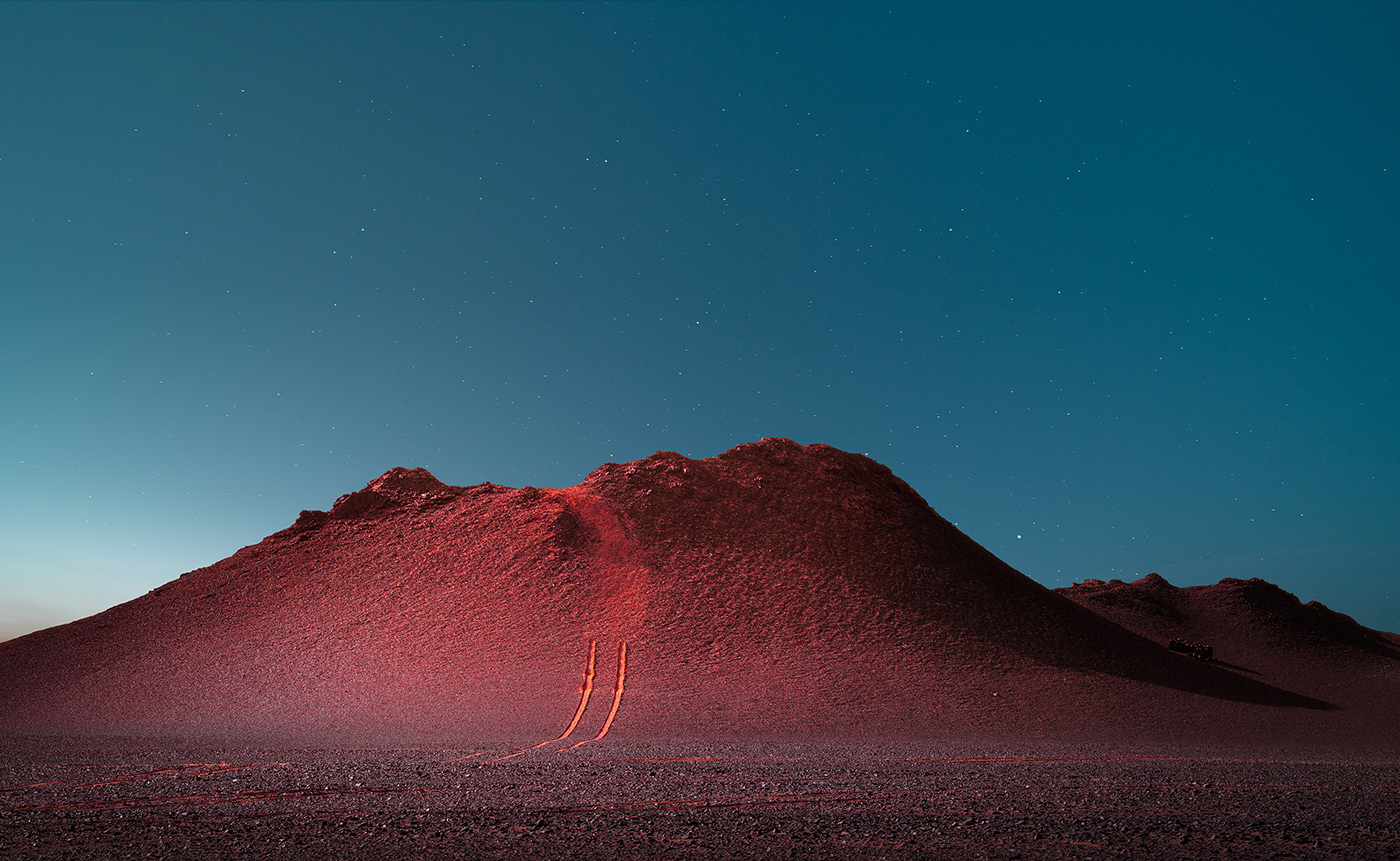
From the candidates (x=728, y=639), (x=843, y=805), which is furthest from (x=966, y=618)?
(x=843, y=805)

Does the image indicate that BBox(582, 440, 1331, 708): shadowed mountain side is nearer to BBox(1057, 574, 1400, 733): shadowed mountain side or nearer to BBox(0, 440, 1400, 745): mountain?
BBox(0, 440, 1400, 745): mountain

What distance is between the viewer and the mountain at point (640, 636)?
2405 centimetres

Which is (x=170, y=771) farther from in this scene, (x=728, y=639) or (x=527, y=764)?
(x=728, y=639)

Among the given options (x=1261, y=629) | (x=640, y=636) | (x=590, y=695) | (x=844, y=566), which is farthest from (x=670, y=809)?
(x=1261, y=629)

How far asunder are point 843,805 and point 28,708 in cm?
3387

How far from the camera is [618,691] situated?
2542 cm

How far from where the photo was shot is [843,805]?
28.4 ft

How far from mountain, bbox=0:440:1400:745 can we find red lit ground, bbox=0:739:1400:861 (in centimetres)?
871

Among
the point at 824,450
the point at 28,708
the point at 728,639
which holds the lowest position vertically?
the point at 28,708

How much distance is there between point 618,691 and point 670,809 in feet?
58.8

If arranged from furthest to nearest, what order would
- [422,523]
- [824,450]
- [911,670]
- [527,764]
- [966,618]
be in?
[824,450], [422,523], [966,618], [911,670], [527,764]

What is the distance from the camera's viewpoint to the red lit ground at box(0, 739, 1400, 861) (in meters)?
6.74

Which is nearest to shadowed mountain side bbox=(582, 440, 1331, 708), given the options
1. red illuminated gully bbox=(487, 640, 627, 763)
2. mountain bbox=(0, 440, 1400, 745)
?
mountain bbox=(0, 440, 1400, 745)

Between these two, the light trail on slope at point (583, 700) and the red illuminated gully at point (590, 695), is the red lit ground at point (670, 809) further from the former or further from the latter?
the red illuminated gully at point (590, 695)
